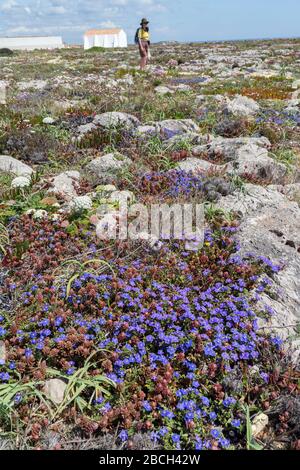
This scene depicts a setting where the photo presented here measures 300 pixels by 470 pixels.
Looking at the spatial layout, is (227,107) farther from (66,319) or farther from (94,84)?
(66,319)

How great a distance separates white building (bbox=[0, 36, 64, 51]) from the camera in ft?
385

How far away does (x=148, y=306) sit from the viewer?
13.0ft

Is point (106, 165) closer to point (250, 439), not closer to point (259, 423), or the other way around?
point (259, 423)

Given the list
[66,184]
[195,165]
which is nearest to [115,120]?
[195,165]

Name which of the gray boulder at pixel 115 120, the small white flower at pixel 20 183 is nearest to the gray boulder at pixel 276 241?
the small white flower at pixel 20 183

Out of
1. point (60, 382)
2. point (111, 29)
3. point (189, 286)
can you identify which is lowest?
point (60, 382)

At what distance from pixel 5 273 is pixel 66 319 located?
1.02 meters

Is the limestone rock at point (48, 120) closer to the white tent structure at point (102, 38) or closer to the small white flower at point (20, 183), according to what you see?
the small white flower at point (20, 183)

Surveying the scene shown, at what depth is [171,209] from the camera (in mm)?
5535

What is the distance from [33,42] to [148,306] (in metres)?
133

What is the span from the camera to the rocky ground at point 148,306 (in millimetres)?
3082

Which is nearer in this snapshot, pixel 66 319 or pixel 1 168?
pixel 66 319

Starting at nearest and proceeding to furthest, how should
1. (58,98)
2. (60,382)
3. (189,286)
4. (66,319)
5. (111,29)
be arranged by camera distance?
(60,382)
(66,319)
(189,286)
(58,98)
(111,29)

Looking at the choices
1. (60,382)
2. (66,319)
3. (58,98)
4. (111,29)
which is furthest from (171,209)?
(111,29)
